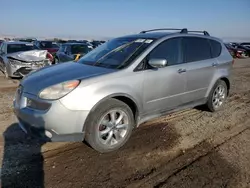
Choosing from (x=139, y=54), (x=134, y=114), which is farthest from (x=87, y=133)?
(x=139, y=54)

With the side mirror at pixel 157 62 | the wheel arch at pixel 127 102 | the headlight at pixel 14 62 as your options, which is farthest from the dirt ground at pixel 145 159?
the headlight at pixel 14 62

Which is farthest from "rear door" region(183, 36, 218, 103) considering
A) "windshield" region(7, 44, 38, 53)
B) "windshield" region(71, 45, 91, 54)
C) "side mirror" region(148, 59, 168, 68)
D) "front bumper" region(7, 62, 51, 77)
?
"windshield" region(7, 44, 38, 53)

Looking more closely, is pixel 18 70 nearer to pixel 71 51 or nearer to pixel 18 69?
pixel 18 69

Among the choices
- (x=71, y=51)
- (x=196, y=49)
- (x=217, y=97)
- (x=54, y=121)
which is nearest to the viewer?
(x=54, y=121)

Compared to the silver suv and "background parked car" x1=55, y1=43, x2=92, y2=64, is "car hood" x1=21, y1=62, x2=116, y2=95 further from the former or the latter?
"background parked car" x1=55, y1=43, x2=92, y2=64

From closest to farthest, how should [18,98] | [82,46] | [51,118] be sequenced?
[51,118] < [18,98] < [82,46]

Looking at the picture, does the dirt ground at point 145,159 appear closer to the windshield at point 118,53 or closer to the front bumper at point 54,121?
the front bumper at point 54,121

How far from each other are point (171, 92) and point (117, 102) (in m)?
1.17

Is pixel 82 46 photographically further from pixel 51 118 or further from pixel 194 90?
pixel 51 118

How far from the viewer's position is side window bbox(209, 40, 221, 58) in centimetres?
551

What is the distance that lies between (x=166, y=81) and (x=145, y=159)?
138 cm

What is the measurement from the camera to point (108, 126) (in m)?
3.74

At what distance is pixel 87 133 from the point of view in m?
3.53

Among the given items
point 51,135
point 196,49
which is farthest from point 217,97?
point 51,135
